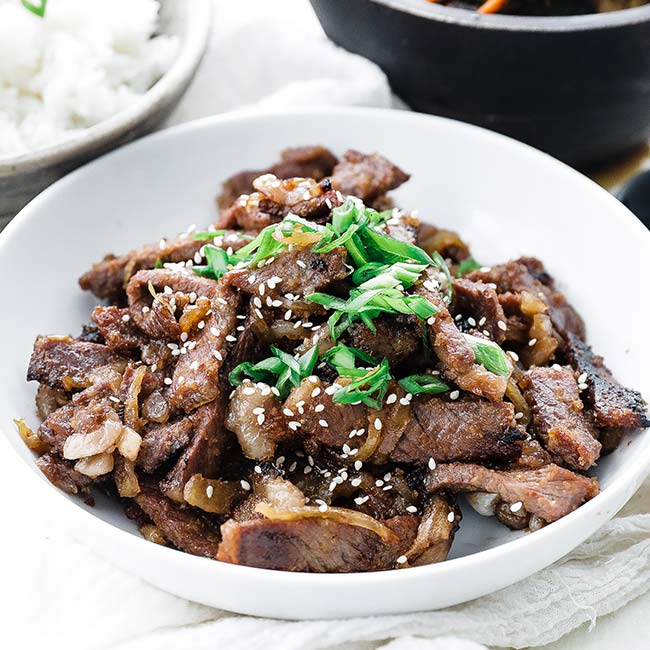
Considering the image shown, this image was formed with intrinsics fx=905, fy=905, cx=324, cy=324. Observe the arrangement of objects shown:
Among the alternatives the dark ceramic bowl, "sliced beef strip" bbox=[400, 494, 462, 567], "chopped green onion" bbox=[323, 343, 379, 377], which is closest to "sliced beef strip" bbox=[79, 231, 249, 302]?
"chopped green onion" bbox=[323, 343, 379, 377]

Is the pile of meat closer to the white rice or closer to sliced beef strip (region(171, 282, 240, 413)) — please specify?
sliced beef strip (region(171, 282, 240, 413))

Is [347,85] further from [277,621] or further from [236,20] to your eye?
[277,621]

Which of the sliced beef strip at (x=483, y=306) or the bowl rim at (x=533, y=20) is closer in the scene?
the sliced beef strip at (x=483, y=306)

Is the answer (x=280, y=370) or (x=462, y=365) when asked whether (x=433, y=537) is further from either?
(x=280, y=370)

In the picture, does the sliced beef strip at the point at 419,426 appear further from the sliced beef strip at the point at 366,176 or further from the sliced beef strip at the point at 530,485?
the sliced beef strip at the point at 366,176

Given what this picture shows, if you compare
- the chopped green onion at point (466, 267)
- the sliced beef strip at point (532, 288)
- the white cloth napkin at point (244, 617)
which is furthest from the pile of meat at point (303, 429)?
the chopped green onion at point (466, 267)
